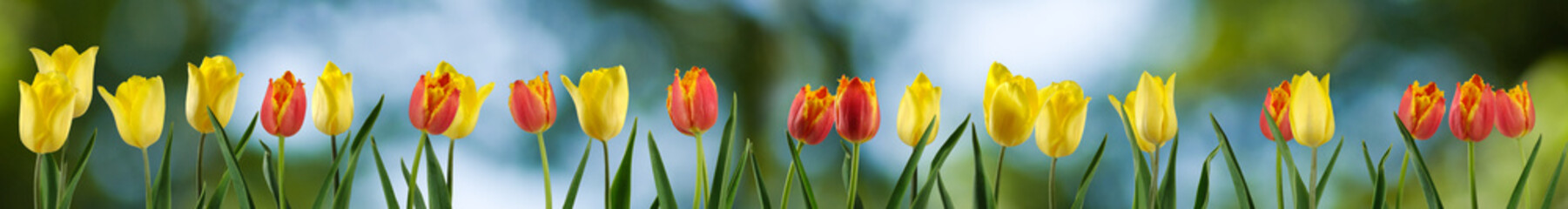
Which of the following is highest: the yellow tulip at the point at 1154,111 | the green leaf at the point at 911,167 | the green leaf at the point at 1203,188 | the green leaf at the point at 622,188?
the yellow tulip at the point at 1154,111

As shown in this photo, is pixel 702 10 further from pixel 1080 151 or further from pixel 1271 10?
pixel 1271 10

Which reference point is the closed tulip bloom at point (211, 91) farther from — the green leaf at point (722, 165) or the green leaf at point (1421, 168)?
the green leaf at point (1421, 168)

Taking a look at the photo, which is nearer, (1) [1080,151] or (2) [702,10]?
(1) [1080,151]

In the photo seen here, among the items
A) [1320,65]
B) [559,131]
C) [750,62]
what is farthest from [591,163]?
[1320,65]

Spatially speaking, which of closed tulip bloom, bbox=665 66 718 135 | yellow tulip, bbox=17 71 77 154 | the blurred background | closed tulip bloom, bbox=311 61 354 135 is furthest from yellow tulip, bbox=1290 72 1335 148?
the blurred background

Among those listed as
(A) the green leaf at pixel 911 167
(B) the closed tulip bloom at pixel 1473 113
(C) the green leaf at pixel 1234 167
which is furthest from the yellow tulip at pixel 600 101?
(B) the closed tulip bloom at pixel 1473 113

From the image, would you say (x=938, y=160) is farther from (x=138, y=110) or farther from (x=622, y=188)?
(x=138, y=110)

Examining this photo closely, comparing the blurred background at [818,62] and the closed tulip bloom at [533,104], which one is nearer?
the closed tulip bloom at [533,104]
